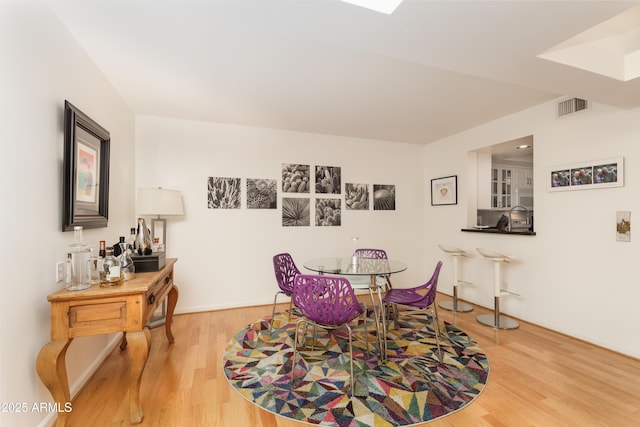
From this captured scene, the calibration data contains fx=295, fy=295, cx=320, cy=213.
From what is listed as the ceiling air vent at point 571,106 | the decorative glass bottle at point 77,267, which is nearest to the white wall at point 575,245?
the ceiling air vent at point 571,106

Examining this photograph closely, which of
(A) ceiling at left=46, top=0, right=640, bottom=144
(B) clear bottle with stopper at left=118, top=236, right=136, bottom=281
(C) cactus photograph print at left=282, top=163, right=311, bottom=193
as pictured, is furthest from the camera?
(C) cactus photograph print at left=282, top=163, right=311, bottom=193

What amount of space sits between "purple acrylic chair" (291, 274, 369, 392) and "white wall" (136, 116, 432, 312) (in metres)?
2.13

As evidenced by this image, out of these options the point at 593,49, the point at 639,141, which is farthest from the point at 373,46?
the point at 639,141

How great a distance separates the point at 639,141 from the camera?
2.73 metres

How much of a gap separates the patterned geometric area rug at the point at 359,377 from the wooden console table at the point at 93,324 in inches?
31.2

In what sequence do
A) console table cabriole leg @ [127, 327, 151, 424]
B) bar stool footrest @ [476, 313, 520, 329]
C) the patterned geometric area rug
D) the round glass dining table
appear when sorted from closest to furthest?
console table cabriole leg @ [127, 327, 151, 424], the patterned geometric area rug, the round glass dining table, bar stool footrest @ [476, 313, 520, 329]

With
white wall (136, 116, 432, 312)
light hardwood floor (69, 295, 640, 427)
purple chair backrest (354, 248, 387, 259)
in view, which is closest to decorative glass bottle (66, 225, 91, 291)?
light hardwood floor (69, 295, 640, 427)

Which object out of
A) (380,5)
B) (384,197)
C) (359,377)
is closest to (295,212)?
(384,197)

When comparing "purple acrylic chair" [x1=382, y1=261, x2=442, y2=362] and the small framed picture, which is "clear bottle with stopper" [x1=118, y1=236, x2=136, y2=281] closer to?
"purple acrylic chair" [x1=382, y1=261, x2=442, y2=362]

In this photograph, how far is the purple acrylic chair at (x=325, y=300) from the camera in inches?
86.7

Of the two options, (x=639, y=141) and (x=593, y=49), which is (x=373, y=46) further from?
(x=639, y=141)

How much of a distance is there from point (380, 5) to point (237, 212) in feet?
10.7

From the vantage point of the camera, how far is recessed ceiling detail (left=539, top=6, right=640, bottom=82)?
2.03 meters

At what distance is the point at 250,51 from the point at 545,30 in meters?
1.98
